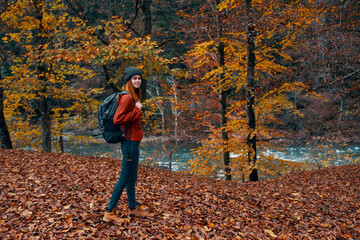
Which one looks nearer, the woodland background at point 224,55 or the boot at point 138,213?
the boot at point 138,213

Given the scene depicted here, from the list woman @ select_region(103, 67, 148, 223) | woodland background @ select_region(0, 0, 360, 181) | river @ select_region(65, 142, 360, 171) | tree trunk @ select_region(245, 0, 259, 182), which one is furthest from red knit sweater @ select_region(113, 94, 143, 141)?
river @ select_region(65, 142, 360, 171)

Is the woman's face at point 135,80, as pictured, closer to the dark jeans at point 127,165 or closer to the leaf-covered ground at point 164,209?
the dark jeans at point 127,165

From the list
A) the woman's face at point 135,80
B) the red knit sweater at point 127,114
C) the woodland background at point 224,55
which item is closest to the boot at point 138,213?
the red knit sweater at point 127,114

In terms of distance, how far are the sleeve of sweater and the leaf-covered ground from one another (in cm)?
162

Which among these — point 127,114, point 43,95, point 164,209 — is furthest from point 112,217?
point 43,95

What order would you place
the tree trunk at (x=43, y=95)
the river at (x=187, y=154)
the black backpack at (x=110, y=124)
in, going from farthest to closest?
the river at (x=187, y=154)
the tree trunk at (x=43, y=95)
the black backpack at (x=110, y=124)

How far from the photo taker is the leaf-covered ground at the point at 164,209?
3316 millimetres

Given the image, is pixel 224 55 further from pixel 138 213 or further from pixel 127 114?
pixel 138 213

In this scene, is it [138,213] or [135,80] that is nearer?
[135,80]

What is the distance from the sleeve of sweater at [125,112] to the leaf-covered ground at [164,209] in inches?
63.8

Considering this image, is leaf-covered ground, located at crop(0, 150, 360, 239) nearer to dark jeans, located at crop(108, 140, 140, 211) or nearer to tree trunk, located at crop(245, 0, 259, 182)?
dark jeans, located at crop(108, 140, 140, 211)

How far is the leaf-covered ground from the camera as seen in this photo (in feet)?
10.9

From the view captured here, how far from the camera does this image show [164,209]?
419 cm

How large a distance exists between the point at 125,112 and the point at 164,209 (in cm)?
209
